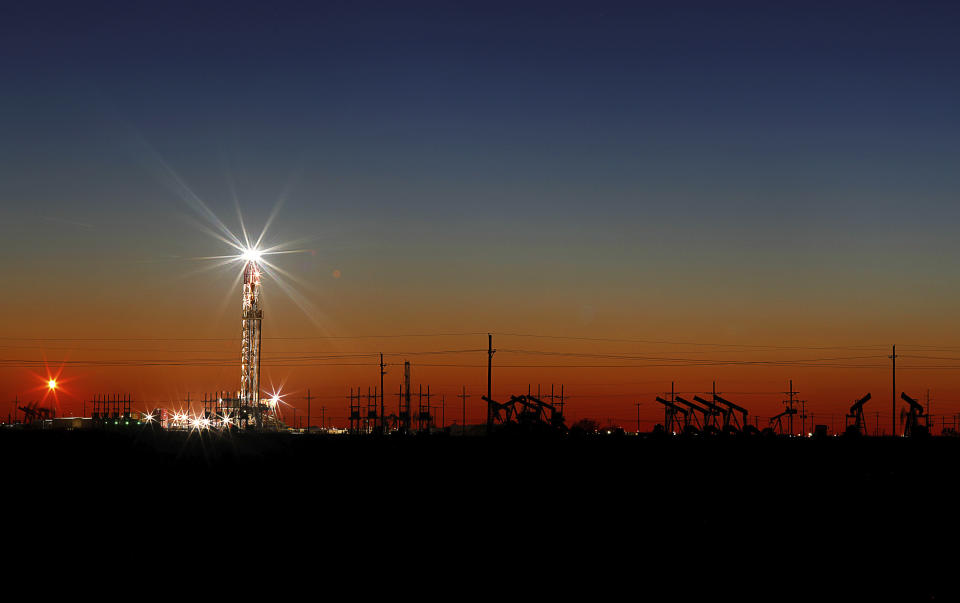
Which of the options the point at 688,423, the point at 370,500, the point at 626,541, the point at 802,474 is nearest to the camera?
the point at 626,541

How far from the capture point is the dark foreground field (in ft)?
80.4

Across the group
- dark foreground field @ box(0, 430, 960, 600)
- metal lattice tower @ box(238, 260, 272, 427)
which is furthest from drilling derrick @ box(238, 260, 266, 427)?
dark foreground field @ box(0, 430, 960, 600)

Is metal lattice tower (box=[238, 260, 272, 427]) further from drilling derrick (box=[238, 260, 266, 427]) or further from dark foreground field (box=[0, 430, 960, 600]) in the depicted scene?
dark foreground field (box=[0, 430, 960, 600])

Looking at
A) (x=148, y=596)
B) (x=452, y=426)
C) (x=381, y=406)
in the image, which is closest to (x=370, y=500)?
(x=148, y=596)

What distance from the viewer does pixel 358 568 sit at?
24547 mm

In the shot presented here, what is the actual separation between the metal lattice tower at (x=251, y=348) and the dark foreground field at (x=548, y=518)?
266ft

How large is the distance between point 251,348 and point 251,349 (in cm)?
14

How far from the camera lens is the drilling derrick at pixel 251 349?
458ft

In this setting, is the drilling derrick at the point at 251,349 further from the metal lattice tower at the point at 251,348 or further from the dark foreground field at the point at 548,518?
the dark foreground field at the point at 548,518

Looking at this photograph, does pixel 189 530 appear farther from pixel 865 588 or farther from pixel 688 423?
pixel 688 423

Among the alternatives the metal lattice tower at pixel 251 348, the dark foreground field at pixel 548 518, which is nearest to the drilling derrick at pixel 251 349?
the metal lattice tower at pixel 251 348

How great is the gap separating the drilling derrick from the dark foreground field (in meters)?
81.1

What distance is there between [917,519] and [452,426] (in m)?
109

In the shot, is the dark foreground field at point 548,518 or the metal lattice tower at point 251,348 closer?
the dark foreground field at point 548,518
